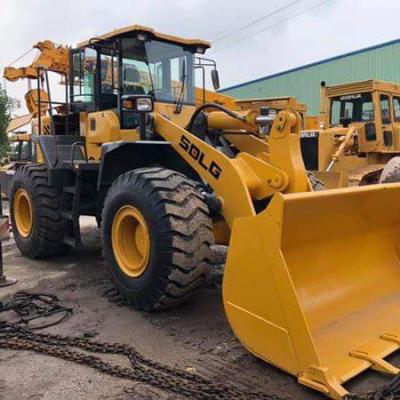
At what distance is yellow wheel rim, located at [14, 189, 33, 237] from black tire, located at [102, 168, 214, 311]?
10.2 ft

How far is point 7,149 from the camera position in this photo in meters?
18.1

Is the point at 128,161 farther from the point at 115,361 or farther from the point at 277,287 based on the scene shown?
the point at 277,287

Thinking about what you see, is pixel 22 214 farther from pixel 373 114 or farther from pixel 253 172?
pixel 373 114

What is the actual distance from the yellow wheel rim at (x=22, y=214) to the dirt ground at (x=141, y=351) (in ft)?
4.74

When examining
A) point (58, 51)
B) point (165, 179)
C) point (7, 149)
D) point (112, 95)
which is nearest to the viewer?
point (165, 179)

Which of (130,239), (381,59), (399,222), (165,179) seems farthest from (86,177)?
(381,59)

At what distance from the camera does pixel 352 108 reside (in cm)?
1145

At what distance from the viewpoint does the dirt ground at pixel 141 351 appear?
3.14 metres

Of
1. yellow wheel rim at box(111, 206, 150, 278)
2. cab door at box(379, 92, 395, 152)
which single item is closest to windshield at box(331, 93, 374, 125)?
cab door at box(379, 92, 395, 152)

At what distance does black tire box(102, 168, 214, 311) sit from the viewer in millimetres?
3994

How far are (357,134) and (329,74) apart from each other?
14.4 m

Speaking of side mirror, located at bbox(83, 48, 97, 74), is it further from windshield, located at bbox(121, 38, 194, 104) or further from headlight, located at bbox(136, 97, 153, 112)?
headlight, located at bbox(136, 97, 153, 112)

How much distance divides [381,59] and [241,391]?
838 inches

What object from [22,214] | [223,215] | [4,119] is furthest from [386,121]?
[4,119]
